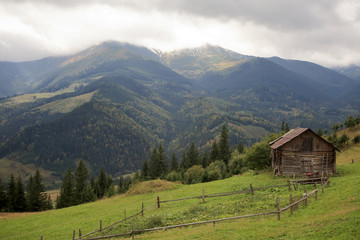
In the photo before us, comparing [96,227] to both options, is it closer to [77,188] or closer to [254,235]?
[254,235]

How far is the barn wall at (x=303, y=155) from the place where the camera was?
161 feet

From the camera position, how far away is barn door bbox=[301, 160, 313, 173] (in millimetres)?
48938

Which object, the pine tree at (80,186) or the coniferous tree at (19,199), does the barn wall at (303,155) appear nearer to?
the pine tree at (80,186)

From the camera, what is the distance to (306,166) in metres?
49.0

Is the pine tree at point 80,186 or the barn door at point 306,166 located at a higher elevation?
the barn door at point 306,166

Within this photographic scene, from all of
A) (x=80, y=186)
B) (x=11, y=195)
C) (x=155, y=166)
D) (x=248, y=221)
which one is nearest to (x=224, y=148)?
(x=155, y=166)

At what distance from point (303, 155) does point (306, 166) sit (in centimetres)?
207

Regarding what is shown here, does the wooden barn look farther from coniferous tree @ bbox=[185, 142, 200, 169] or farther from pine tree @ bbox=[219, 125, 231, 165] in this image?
coniferous tree @ bbox=[185, 142, 200, 169]

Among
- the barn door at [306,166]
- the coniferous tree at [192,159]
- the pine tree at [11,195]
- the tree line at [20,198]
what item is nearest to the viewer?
the barn door at [306,166]

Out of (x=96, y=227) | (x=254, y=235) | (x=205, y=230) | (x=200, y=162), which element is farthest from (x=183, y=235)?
(x=200, y=162)

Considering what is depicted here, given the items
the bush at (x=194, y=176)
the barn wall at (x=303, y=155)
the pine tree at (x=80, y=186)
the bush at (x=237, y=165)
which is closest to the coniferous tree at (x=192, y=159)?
the bush at (x=194, y=176)

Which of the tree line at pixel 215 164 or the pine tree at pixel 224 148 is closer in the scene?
the tree line at pixel 215 164

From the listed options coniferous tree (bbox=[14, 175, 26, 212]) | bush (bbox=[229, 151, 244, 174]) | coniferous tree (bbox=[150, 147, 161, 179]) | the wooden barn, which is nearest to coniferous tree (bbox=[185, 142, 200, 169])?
coniferous tree (bbox=[150, 147, 161, 179])

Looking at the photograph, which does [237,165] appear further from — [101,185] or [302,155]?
[101,185]
